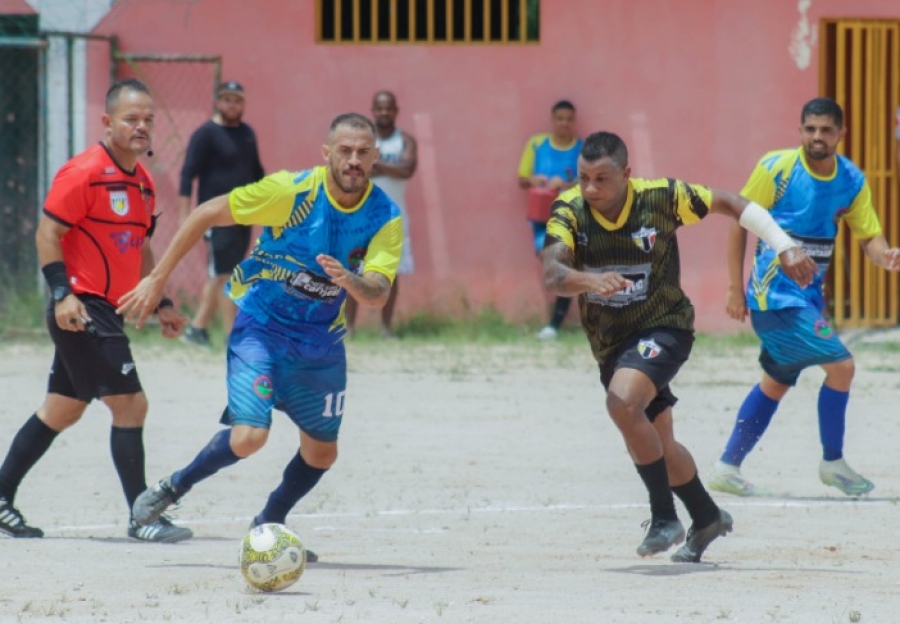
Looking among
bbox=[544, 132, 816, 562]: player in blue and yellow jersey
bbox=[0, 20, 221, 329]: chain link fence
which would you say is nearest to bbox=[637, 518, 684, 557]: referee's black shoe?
bbox=[544, 132, 816, 562]: player in blue and yellow jersey

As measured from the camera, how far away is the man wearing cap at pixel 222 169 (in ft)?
49.1

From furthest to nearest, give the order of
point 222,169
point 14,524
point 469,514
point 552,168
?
point 552,168 < point 222,169 < point 469,514 < point 14,524

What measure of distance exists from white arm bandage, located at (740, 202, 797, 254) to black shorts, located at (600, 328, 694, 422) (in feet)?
1.68

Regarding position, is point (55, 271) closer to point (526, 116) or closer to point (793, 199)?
point (793, 199)

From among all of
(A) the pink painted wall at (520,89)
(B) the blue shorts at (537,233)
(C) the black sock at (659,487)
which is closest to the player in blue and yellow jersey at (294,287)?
(C) the black sock at (659,487)

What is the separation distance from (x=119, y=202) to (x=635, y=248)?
90.6 inches

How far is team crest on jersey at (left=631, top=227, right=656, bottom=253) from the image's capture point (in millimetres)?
7520

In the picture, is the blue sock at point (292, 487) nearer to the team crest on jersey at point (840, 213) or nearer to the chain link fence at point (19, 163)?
the team crest on jersey at point (840, 213)

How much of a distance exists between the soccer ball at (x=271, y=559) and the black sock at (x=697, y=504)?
5.72 ft

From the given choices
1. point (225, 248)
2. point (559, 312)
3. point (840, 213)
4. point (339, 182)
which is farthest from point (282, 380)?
point (559, 312)

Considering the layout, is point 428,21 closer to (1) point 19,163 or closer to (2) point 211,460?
(1) point 19,163

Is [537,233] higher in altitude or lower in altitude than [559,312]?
higher

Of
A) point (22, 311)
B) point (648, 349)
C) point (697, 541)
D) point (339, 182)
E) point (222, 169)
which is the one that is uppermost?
point (222, 169)

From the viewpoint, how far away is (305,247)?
24.2 ft
